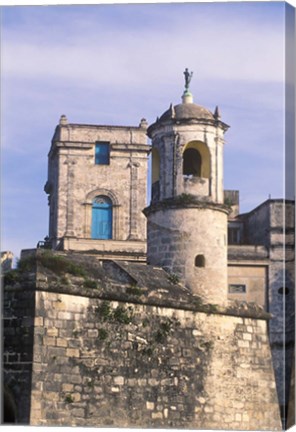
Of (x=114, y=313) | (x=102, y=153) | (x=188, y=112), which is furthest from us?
(x=102, y=153)

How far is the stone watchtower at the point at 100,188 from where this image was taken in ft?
99.5

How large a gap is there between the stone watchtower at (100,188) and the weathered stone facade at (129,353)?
11057 mm

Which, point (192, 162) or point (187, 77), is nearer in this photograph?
point (187, 77)

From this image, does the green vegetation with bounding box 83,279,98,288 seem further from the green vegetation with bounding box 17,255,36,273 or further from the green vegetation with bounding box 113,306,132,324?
the green vegetation with bounding box 17,255,36,273

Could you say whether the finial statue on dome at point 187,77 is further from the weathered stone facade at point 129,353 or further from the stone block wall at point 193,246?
the weathered stone facade at point 129,353

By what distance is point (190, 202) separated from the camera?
62.0 feet

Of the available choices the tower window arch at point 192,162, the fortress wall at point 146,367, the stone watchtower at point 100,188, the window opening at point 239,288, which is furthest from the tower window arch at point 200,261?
the stone watchtower at point 100,188

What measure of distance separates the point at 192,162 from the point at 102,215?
13.8 metres

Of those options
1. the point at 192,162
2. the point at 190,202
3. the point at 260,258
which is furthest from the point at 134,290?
the point at 260,258

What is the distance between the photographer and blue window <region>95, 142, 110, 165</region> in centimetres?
3198

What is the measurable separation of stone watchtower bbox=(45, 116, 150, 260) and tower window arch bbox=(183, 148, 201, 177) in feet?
32.5

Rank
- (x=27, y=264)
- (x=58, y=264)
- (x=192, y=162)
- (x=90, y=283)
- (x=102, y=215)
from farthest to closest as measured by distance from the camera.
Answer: (x=102, y=215) < (x=192, y=162) < (x=90, y=283) < (x=58, y=264) < (x=27, y=264)

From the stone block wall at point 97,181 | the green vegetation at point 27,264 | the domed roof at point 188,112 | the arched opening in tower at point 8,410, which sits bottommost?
the arched opening in tower at point 8,410

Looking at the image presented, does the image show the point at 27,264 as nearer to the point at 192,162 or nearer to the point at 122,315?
the point at 122,315
